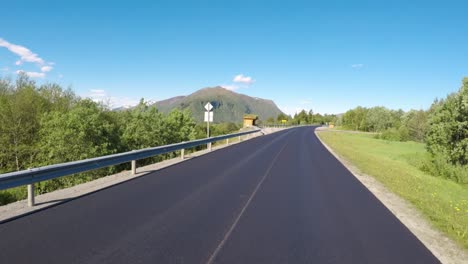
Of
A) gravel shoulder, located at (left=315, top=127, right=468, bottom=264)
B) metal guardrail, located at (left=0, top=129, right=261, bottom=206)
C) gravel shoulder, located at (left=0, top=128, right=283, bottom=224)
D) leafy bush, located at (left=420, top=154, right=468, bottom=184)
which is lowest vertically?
leafy bush, located at (left=420, top=154, right=468, bottom=184)

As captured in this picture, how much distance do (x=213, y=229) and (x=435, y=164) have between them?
2350cm

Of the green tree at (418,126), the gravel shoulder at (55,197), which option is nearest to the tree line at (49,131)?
the gravel shoulder at (55,197)

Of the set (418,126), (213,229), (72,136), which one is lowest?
(213,229)

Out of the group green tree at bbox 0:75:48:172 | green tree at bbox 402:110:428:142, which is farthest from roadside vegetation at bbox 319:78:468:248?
green tree at bbox 0:75:48:172

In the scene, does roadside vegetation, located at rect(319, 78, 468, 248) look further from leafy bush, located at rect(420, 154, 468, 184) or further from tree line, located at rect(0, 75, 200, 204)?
tree line, located at rect(0, 75, 200, 204)

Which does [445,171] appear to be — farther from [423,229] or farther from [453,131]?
[423,229]

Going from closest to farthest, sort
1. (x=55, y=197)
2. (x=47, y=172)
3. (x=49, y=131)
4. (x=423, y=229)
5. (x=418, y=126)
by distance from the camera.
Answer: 1. (x=423, y=229)
2. (x=47, y=172)
3. (x=55, y=197)
4. (x=49, y=131)
5. (x=418, y=126)

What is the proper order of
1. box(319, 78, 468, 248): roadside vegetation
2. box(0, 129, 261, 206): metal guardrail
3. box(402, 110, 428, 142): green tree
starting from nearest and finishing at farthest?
box(0, 129, 261, 206): metal guardrail
box(319, 78, 468, 248): roadside vegetation
box(402, 110, 428, 142): green tree

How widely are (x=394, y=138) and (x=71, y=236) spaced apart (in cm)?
7583

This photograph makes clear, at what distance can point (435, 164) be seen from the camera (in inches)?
945

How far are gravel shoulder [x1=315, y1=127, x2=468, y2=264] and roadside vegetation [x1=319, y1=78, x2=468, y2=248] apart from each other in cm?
22

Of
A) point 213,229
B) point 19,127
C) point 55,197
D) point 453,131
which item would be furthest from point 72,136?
point 453,131

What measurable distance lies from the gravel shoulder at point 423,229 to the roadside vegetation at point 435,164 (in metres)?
0.22

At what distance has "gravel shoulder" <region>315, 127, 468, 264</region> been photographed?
16.2ft
